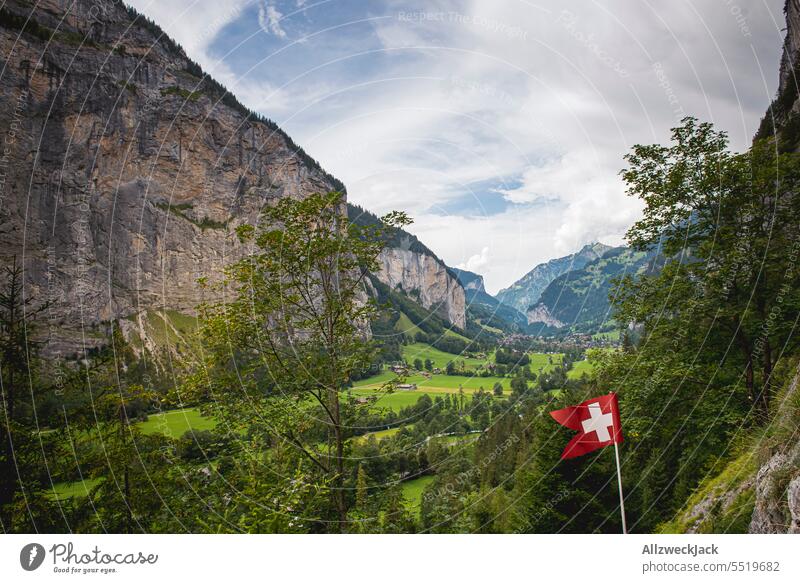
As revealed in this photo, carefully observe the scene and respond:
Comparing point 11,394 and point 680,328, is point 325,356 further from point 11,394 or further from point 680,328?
point 680,328

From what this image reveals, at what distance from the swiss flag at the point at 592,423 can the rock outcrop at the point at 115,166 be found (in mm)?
67366

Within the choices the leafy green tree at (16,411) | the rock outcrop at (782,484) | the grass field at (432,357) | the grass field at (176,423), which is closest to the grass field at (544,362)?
the grass field at (432,357)

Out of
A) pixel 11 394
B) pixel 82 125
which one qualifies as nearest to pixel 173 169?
pixel 82 125

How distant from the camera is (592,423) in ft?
16.8

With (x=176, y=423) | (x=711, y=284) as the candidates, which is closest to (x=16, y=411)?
(x=711, y=284)

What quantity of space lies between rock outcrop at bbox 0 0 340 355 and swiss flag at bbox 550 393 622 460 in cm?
6737

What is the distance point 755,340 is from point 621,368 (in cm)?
255

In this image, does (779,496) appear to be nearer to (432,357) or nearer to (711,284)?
(711,284)

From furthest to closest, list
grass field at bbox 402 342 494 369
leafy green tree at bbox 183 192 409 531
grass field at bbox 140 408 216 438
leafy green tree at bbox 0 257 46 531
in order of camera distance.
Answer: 1. grass field at bbox 402 342 494 369
2. grass field at bbox 140 408 216 438
3. leafy green tree at bbox 183 192 409 531
4. leafy green tree at bbox 0 257 46 531

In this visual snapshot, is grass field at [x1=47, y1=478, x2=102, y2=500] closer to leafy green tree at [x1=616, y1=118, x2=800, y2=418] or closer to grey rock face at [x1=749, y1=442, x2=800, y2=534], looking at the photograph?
grey rock face at [x1=749, y1=442, x2=800, y2=534]

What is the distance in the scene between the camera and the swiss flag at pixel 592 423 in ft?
16.1

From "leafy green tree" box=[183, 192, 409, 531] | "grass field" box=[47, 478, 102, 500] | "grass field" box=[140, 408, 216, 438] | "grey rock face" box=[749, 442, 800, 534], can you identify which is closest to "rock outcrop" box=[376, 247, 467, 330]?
"grass field" box=[140, 408, 216, 438]

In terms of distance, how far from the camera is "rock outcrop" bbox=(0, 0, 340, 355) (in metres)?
75.0

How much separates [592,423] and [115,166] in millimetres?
120156
